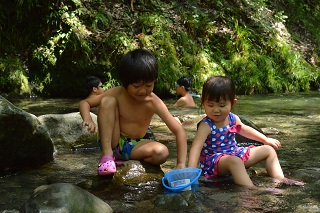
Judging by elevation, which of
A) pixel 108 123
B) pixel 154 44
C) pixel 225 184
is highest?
pixel 154 44

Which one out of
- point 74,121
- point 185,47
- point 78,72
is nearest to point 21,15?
point 78,72

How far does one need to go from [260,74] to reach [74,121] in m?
7.88

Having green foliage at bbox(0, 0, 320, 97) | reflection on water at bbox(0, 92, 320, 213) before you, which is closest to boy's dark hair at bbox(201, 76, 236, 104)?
reflection on water at bbox(0, 92, 320, 213)

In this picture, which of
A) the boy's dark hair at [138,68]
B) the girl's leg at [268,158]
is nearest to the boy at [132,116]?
the boy's dark hair at [138,68]

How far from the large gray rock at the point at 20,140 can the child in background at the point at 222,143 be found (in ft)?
4.06

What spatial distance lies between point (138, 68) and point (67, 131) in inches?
68.0

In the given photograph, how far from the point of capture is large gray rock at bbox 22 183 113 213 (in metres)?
2.24

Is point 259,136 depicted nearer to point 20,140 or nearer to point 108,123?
point 108,123

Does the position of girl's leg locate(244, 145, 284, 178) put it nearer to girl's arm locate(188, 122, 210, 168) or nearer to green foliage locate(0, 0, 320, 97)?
girl's arm locate(188, 122, 210, 168)

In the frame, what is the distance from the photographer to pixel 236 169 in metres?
3.18

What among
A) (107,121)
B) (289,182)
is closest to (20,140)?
(107,121)

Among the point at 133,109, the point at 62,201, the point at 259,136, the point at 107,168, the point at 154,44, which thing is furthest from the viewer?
the point at 154,44

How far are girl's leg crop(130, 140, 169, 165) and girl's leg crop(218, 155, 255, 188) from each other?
430 millimetres

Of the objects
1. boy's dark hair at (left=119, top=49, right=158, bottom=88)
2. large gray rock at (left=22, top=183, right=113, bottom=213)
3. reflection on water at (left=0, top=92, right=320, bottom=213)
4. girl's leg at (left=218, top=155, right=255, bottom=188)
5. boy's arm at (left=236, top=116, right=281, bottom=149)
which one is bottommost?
reflection on water at (left=0, top=92, right=320, bottom=213)
